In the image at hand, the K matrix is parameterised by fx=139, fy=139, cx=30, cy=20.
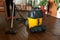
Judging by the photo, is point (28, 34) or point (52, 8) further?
point (52, 8)

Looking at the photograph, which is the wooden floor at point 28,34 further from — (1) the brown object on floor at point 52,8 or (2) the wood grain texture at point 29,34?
(1) the brown object on floor at point 52,8

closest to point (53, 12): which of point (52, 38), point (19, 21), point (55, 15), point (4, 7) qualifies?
point (55, 15)

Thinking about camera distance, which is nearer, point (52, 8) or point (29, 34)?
point (29, 34)

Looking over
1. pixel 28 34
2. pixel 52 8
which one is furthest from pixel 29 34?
pixel 52 8

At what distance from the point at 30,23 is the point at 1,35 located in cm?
59

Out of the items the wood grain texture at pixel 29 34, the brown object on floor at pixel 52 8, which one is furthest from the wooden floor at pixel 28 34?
the brown object on floor at pixel 52 8

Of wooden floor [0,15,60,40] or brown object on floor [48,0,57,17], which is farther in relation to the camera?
brown object on floor [48,0,57,17]

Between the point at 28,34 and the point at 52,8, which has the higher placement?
the point at 52,8

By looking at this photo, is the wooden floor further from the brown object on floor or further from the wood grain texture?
the brown object on floor

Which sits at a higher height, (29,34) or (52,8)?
(52,8)

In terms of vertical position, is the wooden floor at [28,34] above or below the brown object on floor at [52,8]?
below

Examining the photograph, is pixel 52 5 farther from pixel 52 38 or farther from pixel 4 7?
pixel 52 38

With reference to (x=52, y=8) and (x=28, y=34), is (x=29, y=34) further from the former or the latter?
(x=52, y=8)

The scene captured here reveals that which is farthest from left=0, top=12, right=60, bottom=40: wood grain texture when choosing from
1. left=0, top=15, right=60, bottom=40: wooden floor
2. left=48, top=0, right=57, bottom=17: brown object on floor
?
left=48, top=0, right=57, bottom=17: brown object on floor
